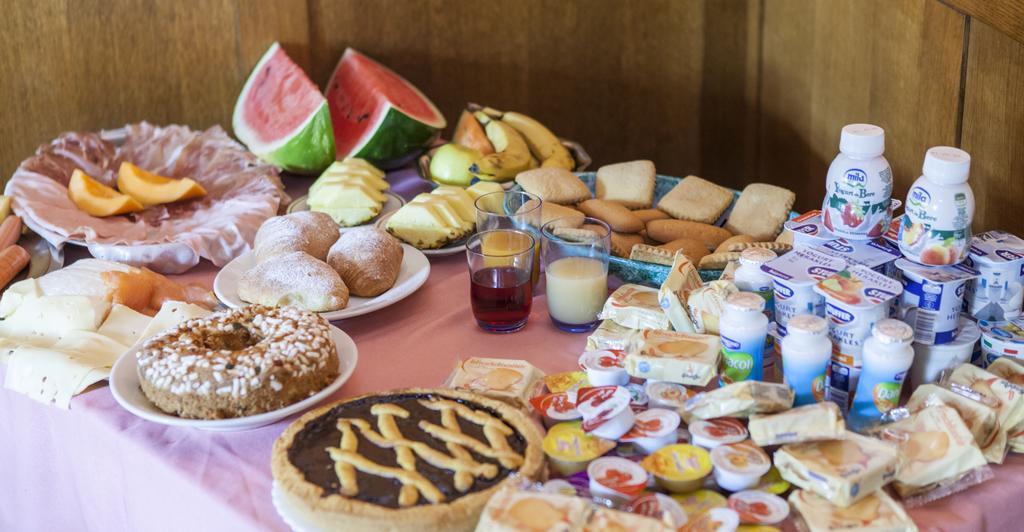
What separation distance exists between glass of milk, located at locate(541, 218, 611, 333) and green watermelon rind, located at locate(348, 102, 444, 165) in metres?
0.83

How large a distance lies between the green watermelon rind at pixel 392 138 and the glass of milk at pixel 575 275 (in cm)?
83

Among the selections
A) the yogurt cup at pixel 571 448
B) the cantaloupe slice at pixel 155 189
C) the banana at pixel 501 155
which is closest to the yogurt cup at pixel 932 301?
the yogurt cup at pixel 571 448

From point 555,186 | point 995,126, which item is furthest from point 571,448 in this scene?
point 995,126

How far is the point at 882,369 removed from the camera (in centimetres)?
115

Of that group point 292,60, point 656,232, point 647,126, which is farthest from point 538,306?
point 647,126

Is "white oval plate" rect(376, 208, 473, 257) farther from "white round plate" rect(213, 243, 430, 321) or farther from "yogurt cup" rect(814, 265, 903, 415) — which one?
"yogurt cup" rect(814, 265, 903, 415)

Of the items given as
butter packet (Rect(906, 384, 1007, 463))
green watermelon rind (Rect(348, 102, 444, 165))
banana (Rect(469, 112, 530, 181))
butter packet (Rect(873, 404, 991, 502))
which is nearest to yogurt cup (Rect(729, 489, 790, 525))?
butter packet (Rect(873, 404, 991, 502))

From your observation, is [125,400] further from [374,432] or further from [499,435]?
[499,435]

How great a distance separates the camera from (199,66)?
2500 millimetres

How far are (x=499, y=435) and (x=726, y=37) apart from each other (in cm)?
228

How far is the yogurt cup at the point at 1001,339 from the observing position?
1.26m

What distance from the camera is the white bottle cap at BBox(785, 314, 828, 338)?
1.15m

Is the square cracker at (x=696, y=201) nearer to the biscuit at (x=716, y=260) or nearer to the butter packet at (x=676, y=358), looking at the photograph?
the biscuit at (x=716, y=260)

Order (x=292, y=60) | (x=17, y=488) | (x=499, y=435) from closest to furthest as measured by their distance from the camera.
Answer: (x=499, y=435) → (x=17, y=488) → (x=292, y=60)
